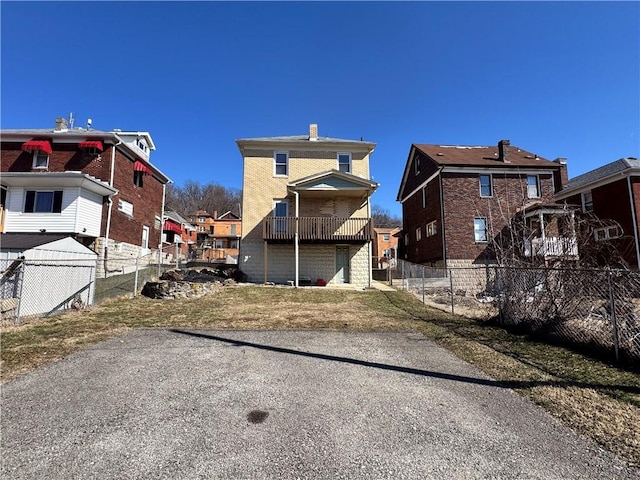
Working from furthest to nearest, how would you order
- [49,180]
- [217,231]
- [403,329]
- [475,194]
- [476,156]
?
[217,231] < [476,156] < [475,194] < [49,180] < [403,329]

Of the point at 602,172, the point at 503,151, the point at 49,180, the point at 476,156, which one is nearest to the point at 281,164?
the point at 49,180

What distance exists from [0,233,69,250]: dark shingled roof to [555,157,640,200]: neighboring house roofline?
95.9 ft

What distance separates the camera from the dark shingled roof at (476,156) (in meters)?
21.8

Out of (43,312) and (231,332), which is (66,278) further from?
(231,332)

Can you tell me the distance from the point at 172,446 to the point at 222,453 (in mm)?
452

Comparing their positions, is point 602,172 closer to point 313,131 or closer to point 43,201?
point 313,131

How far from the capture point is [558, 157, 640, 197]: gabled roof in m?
19.0

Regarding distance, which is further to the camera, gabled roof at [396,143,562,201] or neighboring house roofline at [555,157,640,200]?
gabled roof at [396,143,562,201]

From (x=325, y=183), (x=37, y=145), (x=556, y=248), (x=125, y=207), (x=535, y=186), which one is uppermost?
(x=37, y=145)

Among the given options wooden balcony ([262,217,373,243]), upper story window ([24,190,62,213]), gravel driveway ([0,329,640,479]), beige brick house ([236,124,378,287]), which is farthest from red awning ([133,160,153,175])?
gravel driveway ([0,329,640,479])

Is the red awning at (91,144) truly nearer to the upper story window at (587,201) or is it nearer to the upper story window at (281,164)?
the upper story window at (281,164)

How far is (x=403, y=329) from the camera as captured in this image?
25.0ft

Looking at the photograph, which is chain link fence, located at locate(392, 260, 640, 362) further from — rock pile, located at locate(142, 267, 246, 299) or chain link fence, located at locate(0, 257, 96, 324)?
chain link fence, located at locate(0, 257, 96, 324)

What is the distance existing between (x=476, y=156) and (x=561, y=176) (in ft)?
18.6
